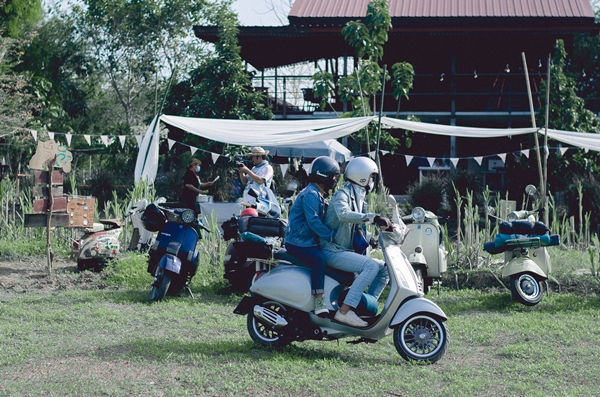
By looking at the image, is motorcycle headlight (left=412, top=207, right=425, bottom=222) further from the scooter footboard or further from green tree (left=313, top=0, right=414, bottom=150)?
green tree (left=313, top=0, right=414, bottom=150)

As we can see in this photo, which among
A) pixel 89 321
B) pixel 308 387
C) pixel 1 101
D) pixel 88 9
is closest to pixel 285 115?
pixel 1 101

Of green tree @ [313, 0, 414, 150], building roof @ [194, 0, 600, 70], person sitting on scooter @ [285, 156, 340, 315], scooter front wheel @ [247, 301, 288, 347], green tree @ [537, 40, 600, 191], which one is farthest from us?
building roof @ [194, 0, 600, 70]

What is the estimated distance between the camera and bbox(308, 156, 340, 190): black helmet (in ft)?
17.4

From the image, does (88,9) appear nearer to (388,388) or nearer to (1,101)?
(1,101)

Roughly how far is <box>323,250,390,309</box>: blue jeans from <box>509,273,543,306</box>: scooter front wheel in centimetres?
233

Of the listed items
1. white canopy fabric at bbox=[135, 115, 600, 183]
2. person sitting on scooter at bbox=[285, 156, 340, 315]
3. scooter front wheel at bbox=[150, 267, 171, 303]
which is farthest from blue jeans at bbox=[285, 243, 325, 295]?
white canopy fabric at bbox=[135, 115, 600, 183]

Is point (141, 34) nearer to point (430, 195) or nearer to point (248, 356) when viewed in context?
point (430, 195)

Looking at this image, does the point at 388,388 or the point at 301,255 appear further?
the point at 301,255

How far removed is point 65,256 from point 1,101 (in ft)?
27.4

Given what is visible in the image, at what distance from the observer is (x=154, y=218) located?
7445 millimetres

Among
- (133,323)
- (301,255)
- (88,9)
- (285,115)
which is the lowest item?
(133,323)

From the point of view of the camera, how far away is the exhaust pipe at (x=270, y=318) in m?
5.25

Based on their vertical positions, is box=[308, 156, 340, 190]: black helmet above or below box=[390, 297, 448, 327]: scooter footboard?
above

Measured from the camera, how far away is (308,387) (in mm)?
4324
